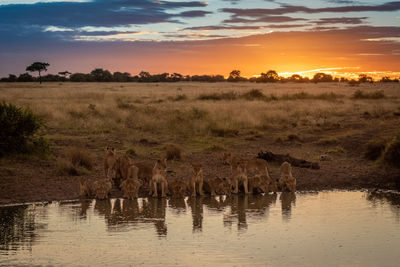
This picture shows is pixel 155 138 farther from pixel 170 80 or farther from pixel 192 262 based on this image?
pixel 170 80

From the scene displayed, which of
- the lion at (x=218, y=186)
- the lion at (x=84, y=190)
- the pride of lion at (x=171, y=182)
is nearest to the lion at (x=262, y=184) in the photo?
the pride of lion at (x=171, y=182)

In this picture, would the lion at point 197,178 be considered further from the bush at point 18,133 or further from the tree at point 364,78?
the tree at point 364,78

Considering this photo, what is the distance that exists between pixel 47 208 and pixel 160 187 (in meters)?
2.74

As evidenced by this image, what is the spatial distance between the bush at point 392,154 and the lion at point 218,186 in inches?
247

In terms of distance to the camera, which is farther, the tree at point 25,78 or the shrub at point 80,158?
the tree at point 25,78

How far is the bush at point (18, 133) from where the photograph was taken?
16953mm

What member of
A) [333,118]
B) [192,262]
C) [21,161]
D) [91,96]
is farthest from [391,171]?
[91,96]

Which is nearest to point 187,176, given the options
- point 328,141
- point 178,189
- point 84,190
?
point 178,189

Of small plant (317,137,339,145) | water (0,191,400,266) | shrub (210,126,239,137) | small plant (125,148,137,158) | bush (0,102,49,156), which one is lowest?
water (0,191,400,266)

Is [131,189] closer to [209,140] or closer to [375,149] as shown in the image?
[375,149]

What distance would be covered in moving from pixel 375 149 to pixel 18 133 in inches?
468

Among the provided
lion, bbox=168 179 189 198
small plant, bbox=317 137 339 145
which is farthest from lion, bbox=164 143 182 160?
small plant, bbox=317 137 339 145

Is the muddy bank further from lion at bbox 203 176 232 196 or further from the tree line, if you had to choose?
the tree line

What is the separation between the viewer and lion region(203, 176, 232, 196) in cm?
1330
